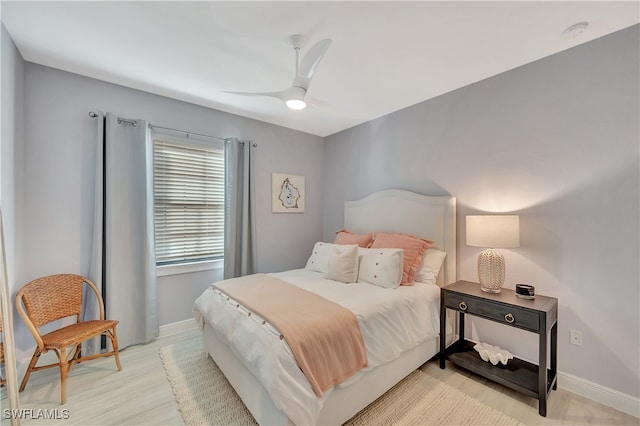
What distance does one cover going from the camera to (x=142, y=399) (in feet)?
6.38

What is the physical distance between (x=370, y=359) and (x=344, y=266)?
0.94 meters

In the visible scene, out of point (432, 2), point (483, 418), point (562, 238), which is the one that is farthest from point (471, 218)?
point (432, 2)

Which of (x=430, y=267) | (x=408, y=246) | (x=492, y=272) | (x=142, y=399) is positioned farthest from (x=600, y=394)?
(x=142, y=399)

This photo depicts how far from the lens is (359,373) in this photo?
1.73 m

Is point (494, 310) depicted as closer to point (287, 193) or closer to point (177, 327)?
point (287, 193)

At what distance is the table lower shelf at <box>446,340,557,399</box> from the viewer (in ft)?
6.29

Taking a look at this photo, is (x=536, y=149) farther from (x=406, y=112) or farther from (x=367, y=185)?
(x=367, y=185)

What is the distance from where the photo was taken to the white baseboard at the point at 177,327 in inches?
116

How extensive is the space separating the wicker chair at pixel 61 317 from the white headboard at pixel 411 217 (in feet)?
9.37

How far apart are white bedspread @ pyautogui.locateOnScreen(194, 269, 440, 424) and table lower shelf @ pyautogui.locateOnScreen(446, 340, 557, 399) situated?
29 centimetres

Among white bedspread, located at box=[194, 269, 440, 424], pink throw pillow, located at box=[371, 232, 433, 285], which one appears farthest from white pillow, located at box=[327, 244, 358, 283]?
pink throw pillow, located at box=[371, 232, 433, 285]

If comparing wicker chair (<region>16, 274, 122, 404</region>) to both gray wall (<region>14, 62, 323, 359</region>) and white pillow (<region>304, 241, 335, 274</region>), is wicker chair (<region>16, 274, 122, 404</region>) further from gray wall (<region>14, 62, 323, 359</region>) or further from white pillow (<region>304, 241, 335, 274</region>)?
white pillow (<region>304, 241, 335, 274</region>)

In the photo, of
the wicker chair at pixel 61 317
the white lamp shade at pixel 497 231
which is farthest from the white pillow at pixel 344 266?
the wicker chair at pixel 61 317

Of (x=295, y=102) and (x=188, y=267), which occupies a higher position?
(x=295, y=102)
